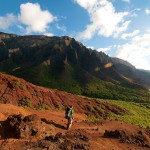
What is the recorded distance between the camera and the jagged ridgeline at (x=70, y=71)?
79.8 meters

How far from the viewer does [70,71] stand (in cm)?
9575

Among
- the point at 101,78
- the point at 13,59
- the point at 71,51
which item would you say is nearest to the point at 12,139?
the point at 101,78

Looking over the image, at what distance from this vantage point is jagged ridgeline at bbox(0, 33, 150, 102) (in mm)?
79750

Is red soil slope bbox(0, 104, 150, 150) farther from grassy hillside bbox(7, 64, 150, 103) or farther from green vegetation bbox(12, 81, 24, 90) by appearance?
grassy hillside bbox(7, 64, 150, 103)

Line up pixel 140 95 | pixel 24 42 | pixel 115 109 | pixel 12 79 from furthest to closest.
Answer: pixel 24 42 < pixel 140 95 < pixel 115 109 < pixel 12 79

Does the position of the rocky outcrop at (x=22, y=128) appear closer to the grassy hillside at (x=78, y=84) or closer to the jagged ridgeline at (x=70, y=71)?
the grassy hillside at (x=78, y=84)

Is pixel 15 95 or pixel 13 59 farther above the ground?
pixel 13 59

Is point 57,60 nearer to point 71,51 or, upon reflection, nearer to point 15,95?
point 71,51

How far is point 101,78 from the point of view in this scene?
99.7 metres

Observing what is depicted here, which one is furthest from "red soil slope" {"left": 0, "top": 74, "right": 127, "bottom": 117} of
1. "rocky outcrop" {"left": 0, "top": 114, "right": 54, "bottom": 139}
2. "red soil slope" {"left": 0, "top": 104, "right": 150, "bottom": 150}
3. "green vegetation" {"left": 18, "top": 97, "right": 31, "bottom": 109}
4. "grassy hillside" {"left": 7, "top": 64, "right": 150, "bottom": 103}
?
"grassy hillside" {"left": 7, "top": 64, "right": 150, "bottom": 103}

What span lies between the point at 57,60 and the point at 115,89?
1062 inches

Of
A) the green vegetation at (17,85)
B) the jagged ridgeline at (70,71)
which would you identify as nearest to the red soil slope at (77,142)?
the green vegetation at (17,85)

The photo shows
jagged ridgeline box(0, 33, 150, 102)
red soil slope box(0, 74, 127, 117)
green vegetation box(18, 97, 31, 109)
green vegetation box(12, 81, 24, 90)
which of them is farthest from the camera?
jagged ridgeline box(0, 33, 150, 102)

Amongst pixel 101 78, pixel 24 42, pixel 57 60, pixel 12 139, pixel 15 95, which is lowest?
pixel 12 139
